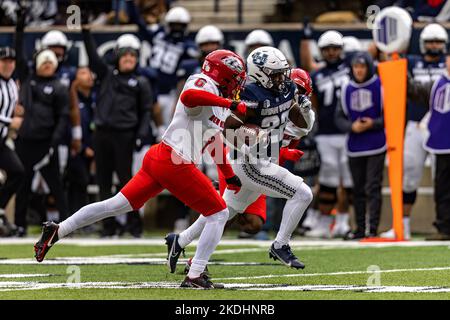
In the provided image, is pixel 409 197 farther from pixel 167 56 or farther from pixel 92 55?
pixel 92 55

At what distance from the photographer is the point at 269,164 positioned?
9.30 metres

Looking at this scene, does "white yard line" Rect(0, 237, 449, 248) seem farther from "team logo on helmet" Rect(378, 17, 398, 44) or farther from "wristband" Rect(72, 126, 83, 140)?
"team logo on helmet" Rect(378, 17, 398, 44)

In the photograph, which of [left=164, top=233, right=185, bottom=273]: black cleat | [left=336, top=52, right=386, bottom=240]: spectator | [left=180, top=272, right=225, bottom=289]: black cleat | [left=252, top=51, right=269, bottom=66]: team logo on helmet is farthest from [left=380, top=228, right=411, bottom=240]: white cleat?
[left=180, top=272, right=225, bottom=289]: black cleat

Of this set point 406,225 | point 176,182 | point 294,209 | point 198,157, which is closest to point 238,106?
point 198,157

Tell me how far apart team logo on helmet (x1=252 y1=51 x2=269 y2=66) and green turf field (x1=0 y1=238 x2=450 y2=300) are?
152 centimetres

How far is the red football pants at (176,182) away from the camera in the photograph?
8.12 m

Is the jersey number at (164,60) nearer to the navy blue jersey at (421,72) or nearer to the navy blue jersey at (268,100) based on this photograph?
the navy blue jersey at (421,72)

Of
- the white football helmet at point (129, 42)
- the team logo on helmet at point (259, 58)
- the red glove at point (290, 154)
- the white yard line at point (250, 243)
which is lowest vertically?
the white yard line at point (250, 243)

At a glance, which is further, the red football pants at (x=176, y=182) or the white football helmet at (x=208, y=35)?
the white football helmet at (x=208, y=35)

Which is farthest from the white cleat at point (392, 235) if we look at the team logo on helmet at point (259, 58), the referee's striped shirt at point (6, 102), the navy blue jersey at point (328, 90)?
the team logo on helmet at point (259, 58)

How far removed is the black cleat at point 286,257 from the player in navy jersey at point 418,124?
4.32m

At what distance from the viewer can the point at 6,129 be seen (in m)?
13.8

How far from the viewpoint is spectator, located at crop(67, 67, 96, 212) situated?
49.3 feet

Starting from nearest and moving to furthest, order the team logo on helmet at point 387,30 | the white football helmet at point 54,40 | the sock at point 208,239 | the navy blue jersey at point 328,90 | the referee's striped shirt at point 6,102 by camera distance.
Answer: the sock at point 208,239, the team logo on helmet at point 387,30, the referee's striped shirt at point 6,102, the navy blue jersey at point 328,90, the white football helmet at point 54,40
